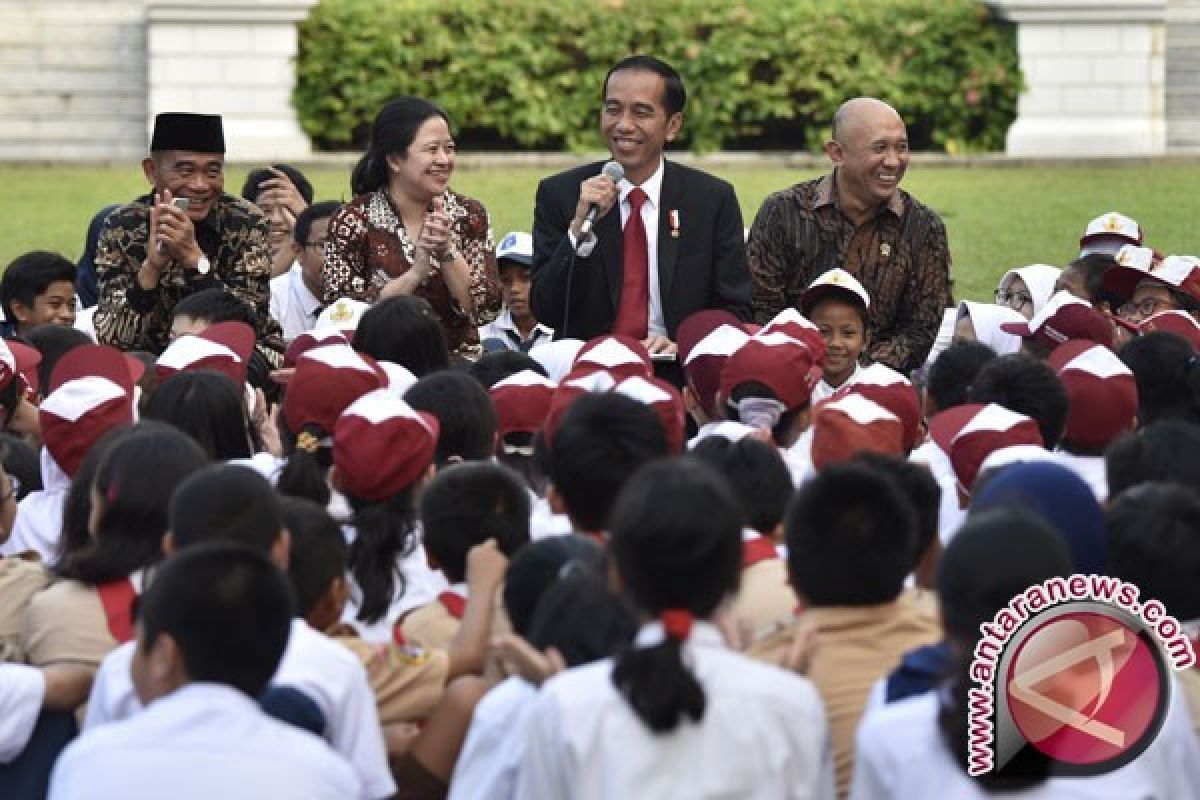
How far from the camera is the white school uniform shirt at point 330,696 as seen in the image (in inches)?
181

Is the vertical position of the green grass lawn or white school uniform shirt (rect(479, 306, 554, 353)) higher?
the green grass lawn

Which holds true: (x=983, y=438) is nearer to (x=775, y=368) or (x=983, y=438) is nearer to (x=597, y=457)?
(x=775, y=368)

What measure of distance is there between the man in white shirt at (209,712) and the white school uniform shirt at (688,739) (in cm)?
38

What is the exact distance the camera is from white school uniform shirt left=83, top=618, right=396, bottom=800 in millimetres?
4605

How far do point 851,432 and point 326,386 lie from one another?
4.89ft

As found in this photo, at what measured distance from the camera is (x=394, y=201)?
921cm

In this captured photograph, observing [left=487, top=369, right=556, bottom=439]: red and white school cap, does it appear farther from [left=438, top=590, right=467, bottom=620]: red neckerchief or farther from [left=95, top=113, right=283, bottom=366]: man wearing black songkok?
[left=95, top=113, right=283, bottom=366]: man wearing black songkok

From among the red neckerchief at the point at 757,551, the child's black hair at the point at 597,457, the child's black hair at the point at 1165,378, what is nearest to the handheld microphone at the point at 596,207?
the child's black hair at the point at 1165,378

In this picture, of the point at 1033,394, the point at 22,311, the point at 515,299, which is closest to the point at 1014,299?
the point at 515,299

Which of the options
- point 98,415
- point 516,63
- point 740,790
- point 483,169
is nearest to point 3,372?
point 98,415

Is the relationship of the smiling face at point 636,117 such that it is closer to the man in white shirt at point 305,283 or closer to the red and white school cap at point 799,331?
the red and white school cap at point 799,331

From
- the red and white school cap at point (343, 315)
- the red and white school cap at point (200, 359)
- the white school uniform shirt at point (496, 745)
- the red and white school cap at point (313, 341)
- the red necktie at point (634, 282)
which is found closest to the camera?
the white school uniform shirt at point (496, 745)

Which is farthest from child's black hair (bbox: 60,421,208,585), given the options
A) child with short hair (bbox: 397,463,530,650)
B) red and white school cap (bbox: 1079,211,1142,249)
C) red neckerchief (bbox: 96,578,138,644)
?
red and white school cap (bbox: 1079,211,1142,249)

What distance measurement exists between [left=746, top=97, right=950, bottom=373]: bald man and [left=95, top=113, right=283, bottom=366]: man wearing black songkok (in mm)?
1898
